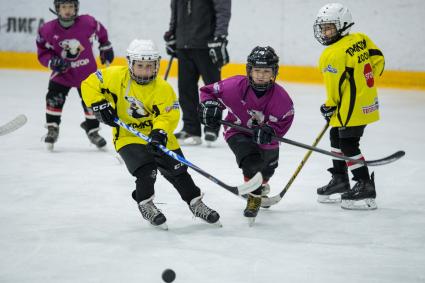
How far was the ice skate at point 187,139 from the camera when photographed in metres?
5.44

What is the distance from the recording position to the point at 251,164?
3.49 meters

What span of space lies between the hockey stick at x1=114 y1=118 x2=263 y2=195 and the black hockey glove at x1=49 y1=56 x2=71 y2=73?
5.99ft

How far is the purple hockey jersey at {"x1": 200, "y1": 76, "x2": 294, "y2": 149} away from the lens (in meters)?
3.54

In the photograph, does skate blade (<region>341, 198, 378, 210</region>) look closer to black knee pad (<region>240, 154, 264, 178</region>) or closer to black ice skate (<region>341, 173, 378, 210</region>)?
black ice skate (<region>341, 173, 378, 210</region>)

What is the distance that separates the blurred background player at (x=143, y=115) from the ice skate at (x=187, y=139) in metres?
1.97

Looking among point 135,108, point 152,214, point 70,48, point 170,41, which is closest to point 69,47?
point 70,48

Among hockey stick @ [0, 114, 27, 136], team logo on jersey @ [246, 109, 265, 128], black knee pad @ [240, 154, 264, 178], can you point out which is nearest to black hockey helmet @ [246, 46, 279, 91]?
team logo on jersey @ [246, 109, 265, 128]

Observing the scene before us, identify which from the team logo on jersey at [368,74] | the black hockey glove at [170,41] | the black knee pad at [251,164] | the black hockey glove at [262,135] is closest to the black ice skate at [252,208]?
the black knee pad at [251,164]

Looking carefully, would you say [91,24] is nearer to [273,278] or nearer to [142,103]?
[142,103]

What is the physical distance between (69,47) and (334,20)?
211 cm

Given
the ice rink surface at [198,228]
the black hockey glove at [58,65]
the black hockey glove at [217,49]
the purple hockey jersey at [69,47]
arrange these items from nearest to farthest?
the ice rink surface at [198,228]
the black hockey glove at [58,65]
the purple hockey jersey at [69,47]
the black hockey glove at [217,49]

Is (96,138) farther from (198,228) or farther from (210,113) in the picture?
(198,228)

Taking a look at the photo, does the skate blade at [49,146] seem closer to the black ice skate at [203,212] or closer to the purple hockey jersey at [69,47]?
the purple hockey jersey at [69,47]

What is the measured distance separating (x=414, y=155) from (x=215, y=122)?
2123 mm
